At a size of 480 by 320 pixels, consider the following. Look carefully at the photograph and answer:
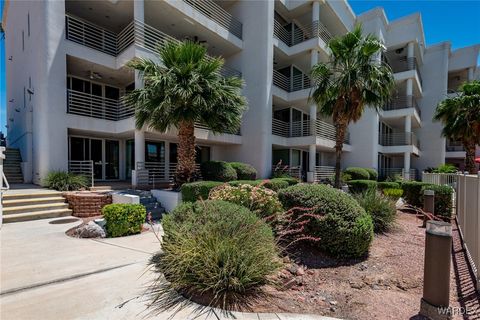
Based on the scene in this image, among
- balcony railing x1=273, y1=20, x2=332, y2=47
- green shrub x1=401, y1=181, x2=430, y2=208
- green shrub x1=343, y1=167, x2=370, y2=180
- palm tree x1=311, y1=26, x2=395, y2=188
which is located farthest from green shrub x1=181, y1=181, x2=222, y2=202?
green shrub x1=343, y1=167, x2=370, y2=180

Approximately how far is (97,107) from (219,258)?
46.3ft

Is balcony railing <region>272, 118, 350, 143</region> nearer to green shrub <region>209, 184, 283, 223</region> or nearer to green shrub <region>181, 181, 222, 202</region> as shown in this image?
green shrub <region>181, 181, 222, 202</region>

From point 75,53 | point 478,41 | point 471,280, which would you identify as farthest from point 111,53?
point 478,41

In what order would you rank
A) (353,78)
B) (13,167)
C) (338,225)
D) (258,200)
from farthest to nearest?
1. (13,167)
2. (353,78)
3. (258,200)
4. (338,225)

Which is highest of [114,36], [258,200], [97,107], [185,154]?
[114,36]

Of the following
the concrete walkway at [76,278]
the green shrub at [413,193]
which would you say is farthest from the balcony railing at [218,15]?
the green shrub at [413,193]

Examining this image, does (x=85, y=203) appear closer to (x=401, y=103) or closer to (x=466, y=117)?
(x=466, y=117)

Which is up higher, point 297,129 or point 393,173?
point 297,129

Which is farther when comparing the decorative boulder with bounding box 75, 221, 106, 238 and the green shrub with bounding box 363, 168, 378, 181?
the green shrub with bounding box 363, 168, 378, 181

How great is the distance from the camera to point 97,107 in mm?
14422

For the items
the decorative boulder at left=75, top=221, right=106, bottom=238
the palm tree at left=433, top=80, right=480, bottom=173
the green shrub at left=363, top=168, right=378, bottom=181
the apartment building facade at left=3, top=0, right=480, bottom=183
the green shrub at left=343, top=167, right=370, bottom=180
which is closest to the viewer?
the decorative boulder at left=75, top=221, right=106, bottom=238

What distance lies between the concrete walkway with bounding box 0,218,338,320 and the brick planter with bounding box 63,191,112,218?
248 cm

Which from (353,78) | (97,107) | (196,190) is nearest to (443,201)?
(353,78)

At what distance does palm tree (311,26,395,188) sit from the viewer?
11.2 meters
